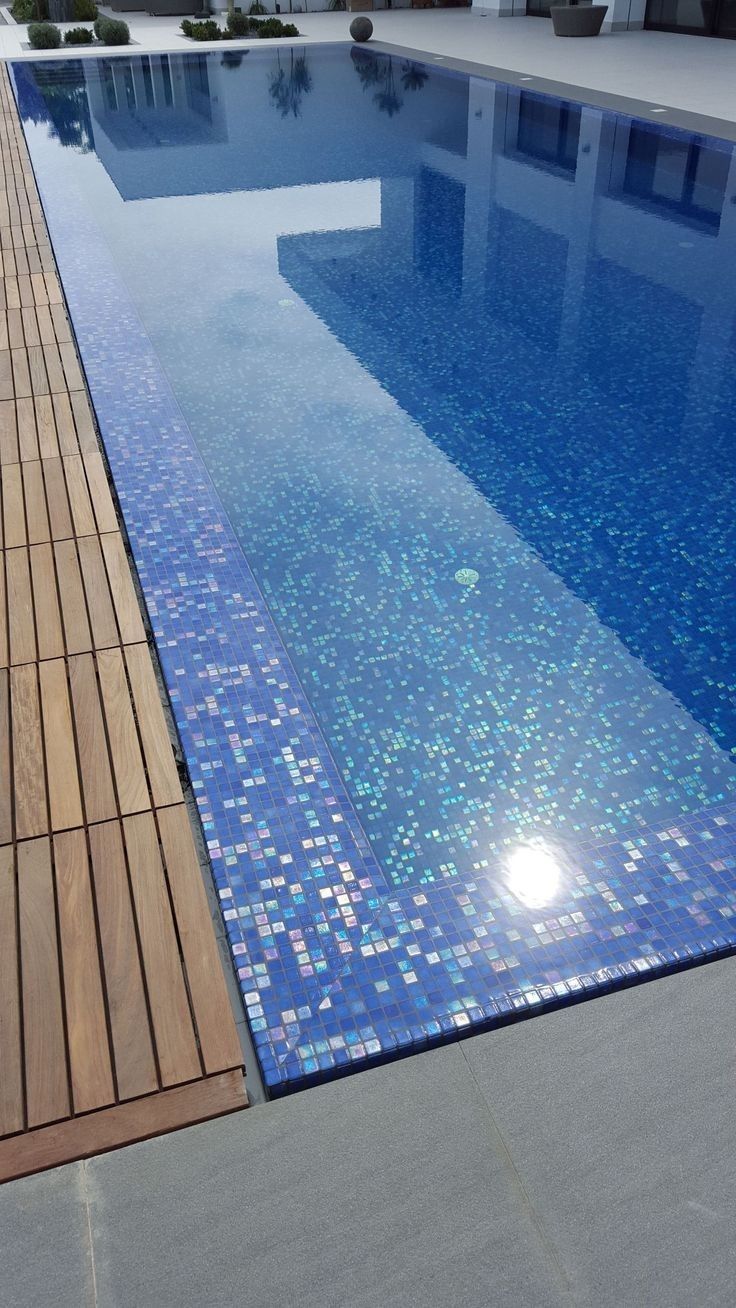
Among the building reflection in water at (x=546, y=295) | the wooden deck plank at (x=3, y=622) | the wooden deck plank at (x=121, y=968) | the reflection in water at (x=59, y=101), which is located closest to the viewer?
the wooden deck plank at (x=121, y=968)

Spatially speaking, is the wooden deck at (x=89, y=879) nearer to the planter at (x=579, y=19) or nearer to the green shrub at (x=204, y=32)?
the planter at (x=579, y=19)

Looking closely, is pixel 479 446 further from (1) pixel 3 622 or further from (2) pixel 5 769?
(2) pixel 5 769

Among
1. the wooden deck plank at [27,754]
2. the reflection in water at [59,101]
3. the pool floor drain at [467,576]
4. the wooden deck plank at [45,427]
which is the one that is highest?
the reflection in water at [59,101]

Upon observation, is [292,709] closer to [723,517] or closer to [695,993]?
[695,993]

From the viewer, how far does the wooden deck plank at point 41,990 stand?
1.63 m

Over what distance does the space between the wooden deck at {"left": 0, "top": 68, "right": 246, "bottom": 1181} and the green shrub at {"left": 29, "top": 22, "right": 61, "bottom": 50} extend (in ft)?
48.8

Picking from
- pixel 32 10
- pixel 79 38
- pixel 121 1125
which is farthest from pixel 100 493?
pixel 32 10

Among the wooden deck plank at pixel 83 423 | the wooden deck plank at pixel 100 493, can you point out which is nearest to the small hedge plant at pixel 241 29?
the wooden deck plank at pixel 83 423

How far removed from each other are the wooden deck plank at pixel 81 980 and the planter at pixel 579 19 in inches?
606

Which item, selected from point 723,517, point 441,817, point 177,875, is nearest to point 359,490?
point 723,517

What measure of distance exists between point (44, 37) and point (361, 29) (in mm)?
4867

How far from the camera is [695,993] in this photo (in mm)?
1800

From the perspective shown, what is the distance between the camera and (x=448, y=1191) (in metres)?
1.50

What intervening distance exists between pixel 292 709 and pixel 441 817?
0.51 meters
